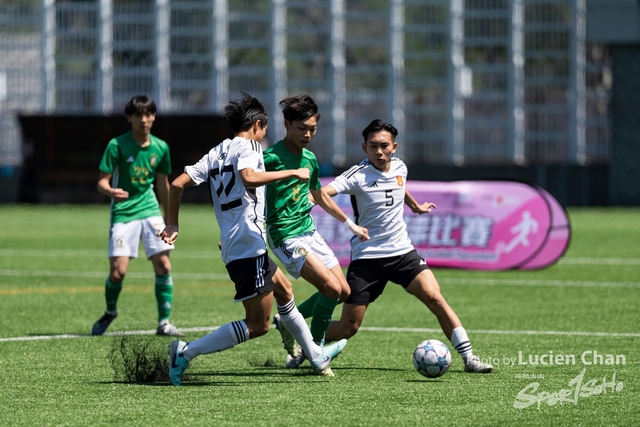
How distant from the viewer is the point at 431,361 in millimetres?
8312

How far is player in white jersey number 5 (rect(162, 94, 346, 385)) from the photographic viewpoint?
8148mm

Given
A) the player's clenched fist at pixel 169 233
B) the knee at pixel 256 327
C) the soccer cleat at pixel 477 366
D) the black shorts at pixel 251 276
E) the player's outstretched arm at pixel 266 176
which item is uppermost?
the player's outstretched arm at pixel 266 176

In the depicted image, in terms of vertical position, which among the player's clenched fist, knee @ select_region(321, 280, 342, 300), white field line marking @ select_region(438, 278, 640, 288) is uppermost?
the player's clenched fist

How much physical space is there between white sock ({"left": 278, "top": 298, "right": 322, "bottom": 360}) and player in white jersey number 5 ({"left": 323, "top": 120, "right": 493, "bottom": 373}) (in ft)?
2.30

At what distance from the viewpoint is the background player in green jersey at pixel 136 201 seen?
11180 mm

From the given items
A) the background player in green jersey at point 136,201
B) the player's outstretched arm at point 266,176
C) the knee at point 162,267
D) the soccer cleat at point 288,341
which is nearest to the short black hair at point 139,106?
the background player in green jersey at point 136,201

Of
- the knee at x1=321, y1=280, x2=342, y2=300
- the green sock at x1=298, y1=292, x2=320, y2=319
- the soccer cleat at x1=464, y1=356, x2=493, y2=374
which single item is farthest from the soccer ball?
the green sock at x1=298, y1=292, x2=320, y2=319

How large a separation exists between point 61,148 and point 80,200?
5.59 feet

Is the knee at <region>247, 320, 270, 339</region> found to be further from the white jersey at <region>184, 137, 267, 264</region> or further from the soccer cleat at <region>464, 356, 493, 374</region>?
the soccer cleat at <region>464, 356, 493, 374</region>

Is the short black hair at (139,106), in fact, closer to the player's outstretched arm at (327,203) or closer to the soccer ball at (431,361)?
the player's outstretched arm at (327,203)

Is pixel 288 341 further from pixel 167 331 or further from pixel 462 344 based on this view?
pixel 167 331

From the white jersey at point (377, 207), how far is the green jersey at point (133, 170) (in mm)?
2755

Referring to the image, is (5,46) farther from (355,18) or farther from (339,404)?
(339,404)

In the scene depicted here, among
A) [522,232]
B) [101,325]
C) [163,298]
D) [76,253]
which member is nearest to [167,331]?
[163,298]
